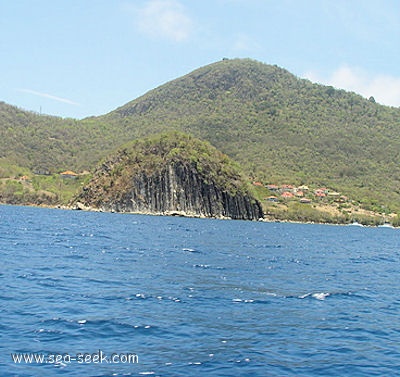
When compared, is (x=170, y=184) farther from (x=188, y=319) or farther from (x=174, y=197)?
(x=188, y=319)

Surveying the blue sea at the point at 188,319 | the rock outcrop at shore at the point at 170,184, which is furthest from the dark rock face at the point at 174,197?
the blue sea at the point at 188,319

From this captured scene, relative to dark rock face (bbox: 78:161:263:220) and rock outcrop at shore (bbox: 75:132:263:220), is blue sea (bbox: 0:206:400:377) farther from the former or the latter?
rock outcrop at shore (bbox: 75:132:263:220)

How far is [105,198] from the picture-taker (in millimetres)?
178375

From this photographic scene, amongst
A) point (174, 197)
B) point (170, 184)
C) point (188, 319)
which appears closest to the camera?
point (188, 319)

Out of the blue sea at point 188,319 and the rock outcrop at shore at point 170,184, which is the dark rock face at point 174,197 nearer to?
the rock outcrop at shore at point 170,184

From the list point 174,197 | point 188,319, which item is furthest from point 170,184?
point 188,319

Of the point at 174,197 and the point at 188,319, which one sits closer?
the point at 188,319

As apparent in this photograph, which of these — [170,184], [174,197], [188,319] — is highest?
[170,184]

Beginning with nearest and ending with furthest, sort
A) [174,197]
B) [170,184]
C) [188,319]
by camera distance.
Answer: [188,319] < [174,197] < [170,184]

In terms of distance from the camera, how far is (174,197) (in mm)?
172875

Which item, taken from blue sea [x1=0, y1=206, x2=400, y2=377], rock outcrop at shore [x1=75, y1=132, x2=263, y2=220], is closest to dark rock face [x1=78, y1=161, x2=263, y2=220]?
rock outcrop at shore [x1=75, y1=132, x2=263, y2=220]

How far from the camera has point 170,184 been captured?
174 meters

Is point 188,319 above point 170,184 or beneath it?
beneath

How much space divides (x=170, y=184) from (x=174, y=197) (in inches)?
194
